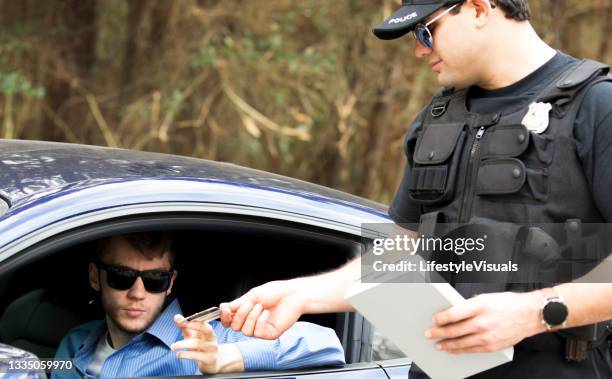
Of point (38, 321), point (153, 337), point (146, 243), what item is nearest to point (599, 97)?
point (146, 243)

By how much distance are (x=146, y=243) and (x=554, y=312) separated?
3.59ft

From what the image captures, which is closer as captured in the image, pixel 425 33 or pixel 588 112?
pixel 588 112

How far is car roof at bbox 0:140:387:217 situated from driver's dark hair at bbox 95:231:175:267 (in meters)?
0.16

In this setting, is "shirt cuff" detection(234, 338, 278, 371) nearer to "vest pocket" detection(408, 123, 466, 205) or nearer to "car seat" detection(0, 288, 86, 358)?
"vest pocket" detection(408, 123, 466, 205)

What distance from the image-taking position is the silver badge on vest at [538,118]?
180cm

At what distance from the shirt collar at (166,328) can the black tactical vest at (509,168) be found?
0.79m

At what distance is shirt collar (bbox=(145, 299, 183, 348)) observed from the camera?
2.42 m

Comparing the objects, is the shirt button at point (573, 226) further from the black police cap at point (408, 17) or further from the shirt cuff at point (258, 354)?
the shirt cuff at point (258, 354)

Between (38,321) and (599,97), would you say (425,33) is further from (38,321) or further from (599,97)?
(38,321)

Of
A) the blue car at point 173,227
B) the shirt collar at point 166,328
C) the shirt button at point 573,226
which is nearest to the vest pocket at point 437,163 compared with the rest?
the shirt button at point 573,226

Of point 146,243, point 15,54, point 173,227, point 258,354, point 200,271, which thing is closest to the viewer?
point 173,227

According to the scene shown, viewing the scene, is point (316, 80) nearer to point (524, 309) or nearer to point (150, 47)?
point (150, 47)

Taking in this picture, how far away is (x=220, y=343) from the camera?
2.30 metres

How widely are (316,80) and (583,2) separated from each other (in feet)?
10.7
